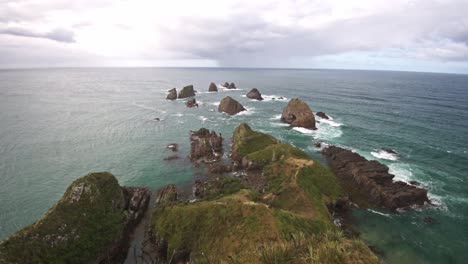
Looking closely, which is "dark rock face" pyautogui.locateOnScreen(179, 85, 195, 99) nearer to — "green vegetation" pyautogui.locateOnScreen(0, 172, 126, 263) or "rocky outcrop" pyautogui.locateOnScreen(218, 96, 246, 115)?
"rocky outcrop" pyautogui.locateOnScreen(218, 96, 246, 115)

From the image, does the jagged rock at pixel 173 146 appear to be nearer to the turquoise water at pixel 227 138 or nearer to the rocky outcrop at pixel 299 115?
the turquoise water at pixel 227 138

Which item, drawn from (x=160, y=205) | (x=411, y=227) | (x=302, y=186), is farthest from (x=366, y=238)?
(x=160, y=205)

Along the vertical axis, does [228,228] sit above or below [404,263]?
above

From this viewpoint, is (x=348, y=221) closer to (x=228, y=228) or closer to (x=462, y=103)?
(x=228, y=228)

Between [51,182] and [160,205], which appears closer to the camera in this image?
[160,205]

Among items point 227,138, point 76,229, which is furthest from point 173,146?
point 76,229

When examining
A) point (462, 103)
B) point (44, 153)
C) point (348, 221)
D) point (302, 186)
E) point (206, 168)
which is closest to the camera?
point (348, 221)

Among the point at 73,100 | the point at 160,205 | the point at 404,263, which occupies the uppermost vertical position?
the point at 73,100

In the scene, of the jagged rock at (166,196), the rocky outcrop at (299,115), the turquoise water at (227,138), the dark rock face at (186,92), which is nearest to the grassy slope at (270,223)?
the jagged rock at (166,196)
